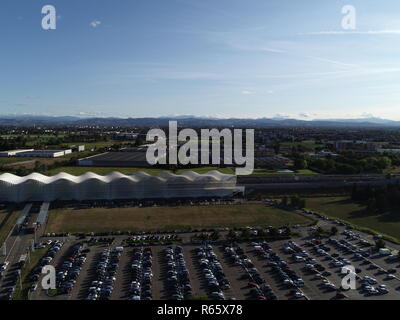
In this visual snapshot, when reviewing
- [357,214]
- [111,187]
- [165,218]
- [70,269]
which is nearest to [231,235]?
[165,218]

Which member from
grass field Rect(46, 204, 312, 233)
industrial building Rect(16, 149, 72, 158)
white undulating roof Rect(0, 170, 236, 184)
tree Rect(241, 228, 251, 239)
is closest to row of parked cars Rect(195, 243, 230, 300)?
tree Rect(241, 228, 251, 239)

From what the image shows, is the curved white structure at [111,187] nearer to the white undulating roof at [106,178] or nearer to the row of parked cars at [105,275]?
the white undulating roof at [106,178]

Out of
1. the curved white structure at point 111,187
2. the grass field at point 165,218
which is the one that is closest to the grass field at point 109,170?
the curved white structure at point 111,187

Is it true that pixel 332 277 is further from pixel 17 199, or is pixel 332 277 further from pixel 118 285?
pixel 17 199
